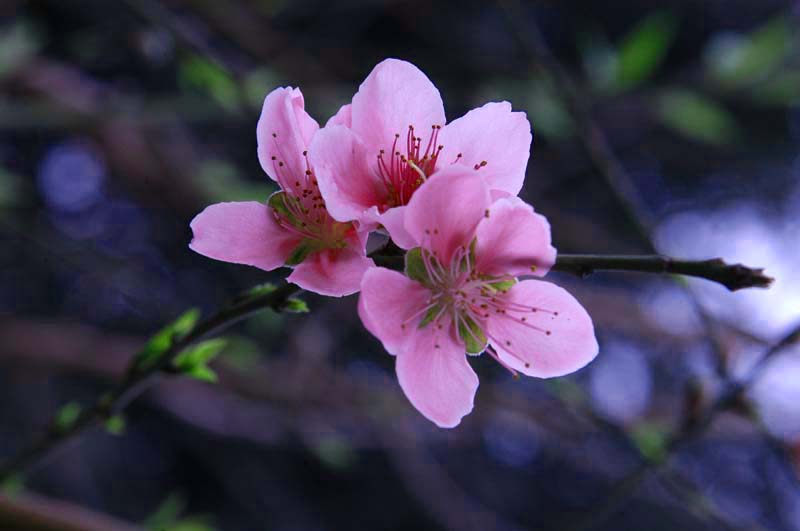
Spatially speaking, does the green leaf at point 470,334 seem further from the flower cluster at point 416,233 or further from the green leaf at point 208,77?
the green leaf at point 208,77

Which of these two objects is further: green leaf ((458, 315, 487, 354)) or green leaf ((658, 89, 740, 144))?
green leaf ((658, 89, 740, 144))

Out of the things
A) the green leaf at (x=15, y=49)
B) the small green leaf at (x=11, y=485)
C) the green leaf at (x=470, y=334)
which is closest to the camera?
the green leaf at (x=470, y=334)

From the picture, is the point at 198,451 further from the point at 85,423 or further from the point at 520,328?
→ the point at 520,328

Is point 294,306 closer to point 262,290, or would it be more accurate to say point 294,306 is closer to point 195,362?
point 262,290

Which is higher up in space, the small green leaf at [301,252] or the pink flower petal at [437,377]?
the small green leaf at [301,252]

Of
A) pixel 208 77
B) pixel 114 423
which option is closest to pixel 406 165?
pixel 114 423

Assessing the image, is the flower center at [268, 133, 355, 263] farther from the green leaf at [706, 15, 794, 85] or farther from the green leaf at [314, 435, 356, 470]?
the green leaf at [314, 435, 356, 470]

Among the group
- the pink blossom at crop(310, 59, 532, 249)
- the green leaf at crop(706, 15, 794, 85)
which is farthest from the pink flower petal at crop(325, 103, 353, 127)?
the green leaf at crop(706, 15, 794, 85)

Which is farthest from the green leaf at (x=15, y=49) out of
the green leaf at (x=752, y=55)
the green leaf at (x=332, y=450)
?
the green leaf at (x=752, y=55)
